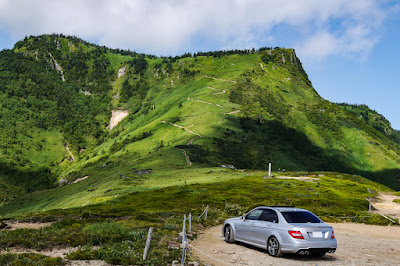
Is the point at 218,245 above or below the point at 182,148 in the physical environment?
below

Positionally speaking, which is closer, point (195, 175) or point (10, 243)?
point (10, 243)

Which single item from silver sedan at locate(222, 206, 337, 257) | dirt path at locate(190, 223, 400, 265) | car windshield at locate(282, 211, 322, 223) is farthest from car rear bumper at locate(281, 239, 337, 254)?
car windshield at locate(282, 211, 322, 223)

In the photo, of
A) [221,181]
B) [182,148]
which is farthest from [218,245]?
[182,148]

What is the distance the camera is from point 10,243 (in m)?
20.7

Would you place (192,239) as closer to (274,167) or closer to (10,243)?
(10,243)

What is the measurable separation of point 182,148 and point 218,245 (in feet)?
423

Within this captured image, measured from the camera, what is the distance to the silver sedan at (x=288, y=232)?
18.5 meters

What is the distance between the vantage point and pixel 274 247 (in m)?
19.5

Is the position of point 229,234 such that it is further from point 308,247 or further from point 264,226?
point 308,247

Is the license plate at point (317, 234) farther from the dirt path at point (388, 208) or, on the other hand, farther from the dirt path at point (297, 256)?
the dirt path at point (388, 208)

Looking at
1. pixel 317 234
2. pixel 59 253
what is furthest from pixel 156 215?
pixel 317 234

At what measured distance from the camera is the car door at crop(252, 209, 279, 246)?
2003cm

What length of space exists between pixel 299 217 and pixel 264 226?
6.85ft

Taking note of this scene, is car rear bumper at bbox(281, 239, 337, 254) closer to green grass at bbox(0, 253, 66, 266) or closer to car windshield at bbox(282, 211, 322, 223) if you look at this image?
car windshield at bbox(282, 211, 322, 223)
